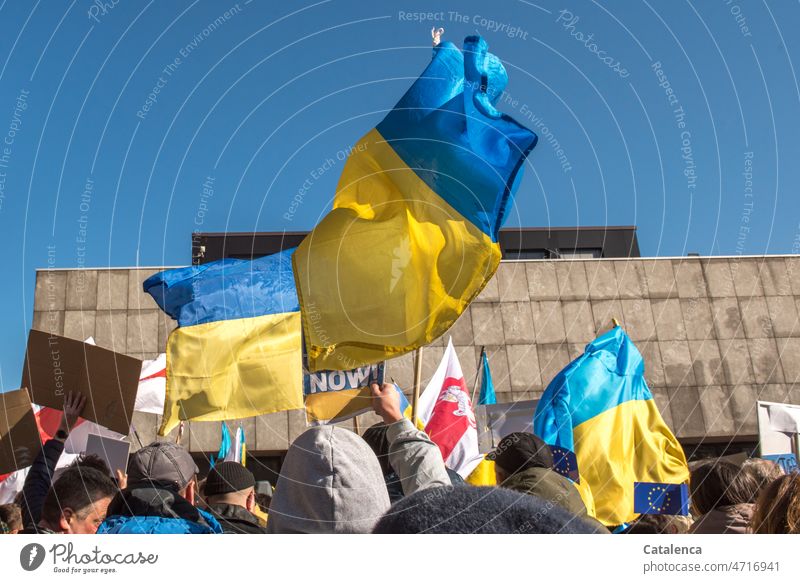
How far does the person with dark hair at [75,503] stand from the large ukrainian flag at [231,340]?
5345 mm

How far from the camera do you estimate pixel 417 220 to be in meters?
6.31

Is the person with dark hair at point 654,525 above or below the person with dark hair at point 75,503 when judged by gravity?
below

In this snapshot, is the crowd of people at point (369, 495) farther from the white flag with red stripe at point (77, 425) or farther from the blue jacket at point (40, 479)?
the white flag with red stripe at point (77, 425)

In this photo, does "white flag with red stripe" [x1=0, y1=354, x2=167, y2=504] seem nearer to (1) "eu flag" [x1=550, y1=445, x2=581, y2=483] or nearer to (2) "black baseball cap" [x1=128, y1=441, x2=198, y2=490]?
(2) "black baseball cap" [x1=128, y1=441, x2=198, y2=490]

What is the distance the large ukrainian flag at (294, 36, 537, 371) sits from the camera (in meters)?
5.97

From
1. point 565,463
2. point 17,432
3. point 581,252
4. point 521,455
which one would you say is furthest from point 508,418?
point 581,252

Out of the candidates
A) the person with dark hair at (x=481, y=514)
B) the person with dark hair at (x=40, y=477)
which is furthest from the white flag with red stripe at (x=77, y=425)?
the person with dark hair at (x=481, y=514)

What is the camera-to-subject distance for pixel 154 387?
12492 millimetres

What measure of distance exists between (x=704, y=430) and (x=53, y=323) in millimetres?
17814

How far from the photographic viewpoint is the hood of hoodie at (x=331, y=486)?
247cm

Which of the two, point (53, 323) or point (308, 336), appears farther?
point (53, 323)
